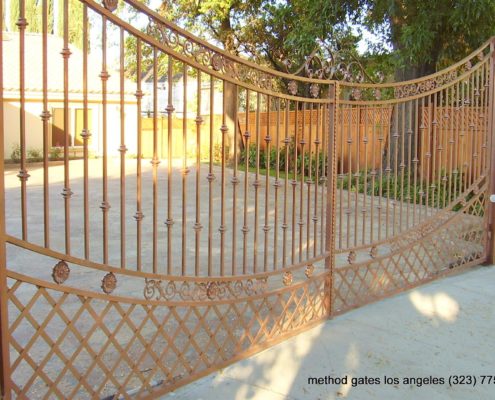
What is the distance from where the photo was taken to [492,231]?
706cm

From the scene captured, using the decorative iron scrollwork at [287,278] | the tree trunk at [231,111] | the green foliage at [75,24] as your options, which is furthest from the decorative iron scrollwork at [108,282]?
the green foliage at [75,24]

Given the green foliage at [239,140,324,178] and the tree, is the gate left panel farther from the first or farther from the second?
the tree

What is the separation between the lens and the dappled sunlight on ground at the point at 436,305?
17.2 feet

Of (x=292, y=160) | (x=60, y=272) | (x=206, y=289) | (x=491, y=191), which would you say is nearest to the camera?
(x=60, y=272)

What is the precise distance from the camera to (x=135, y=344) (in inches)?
182

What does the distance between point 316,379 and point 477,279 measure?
3.33m

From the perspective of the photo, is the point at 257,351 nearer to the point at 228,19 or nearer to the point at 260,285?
the point at 260,285

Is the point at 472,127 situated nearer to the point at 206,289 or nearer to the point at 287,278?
the point at 287,278

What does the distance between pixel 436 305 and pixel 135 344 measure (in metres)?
2.81

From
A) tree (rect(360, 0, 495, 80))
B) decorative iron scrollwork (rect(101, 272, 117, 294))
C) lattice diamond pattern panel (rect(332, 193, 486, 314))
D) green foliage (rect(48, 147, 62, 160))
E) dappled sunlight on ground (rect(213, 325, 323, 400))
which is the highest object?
tree (rect(360, 0, 495, 80))

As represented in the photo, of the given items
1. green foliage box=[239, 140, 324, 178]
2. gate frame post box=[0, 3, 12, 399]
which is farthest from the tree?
gate frame post box=[0, 3, 12, 399]

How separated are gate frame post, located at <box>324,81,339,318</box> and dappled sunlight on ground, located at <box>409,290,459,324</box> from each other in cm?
98

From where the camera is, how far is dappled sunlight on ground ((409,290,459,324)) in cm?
524

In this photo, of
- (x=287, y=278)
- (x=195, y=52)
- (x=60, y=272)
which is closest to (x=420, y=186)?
(x=287, y=278)
